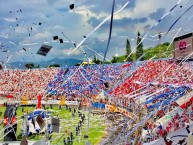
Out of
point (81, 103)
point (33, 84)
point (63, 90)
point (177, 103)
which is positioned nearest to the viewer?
point (177, 103)

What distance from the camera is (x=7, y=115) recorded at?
17.7 m

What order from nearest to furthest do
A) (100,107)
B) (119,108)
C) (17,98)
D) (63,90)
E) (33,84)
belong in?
(119,108), (100,107), (17,98), (63,90), (33,84)

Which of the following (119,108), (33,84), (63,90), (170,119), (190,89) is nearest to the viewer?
(170,119)

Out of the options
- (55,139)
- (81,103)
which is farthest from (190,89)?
(81,103)

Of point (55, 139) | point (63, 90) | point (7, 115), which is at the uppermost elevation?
point (63, 90)

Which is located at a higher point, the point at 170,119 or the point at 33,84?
the point at 33,84

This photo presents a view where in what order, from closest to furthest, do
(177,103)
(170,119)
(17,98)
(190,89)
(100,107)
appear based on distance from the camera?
1. (177,103)
2. (170,119)
3. (190,89)
4. (100,107)
5. (17,98)

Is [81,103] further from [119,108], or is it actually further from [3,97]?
[119,108]

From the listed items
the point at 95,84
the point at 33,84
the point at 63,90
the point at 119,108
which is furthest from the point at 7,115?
the point at 33,84

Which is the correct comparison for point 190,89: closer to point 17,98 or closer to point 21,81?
point 17,98

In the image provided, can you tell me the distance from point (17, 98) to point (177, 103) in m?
28.0

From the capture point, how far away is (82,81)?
128 ft

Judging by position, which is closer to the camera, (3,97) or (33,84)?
(3,97)

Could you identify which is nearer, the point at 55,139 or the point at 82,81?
the point at 55,139
